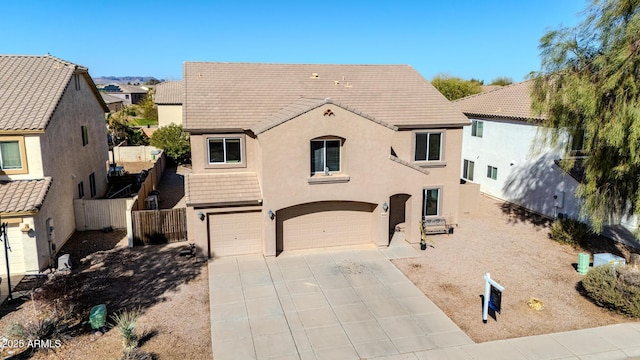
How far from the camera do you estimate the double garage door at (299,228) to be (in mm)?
18078

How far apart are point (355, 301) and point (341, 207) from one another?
5486 mm

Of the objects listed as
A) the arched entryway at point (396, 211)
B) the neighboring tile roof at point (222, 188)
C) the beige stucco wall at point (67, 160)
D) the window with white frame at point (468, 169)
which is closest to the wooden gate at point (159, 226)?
the neighboring tile roof at point (222, 188)

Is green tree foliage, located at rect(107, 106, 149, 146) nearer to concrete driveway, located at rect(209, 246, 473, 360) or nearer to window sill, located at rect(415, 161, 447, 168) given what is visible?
concrete driveway, located at rect(209, 246, 473, 360)

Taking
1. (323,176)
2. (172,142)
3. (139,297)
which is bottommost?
(139,297)

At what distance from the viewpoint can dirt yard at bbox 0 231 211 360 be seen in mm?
11648

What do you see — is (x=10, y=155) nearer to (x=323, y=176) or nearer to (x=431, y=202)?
(x=323, y=176)

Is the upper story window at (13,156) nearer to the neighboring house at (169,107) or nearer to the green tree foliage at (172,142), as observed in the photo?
the green tree foliage at (172,142)

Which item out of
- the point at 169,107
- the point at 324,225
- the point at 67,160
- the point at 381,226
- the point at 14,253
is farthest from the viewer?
the point at 169,107

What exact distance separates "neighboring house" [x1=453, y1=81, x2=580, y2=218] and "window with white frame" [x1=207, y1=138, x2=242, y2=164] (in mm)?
13853

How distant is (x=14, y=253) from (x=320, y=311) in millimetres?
11205

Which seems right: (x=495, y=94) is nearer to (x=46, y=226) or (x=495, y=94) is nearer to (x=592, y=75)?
(x=592, y=75)

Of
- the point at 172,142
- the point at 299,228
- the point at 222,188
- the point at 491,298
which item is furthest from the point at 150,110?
the point at 491,298

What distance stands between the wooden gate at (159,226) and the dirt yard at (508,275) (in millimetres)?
9471

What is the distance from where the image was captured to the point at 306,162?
17.8 meters
